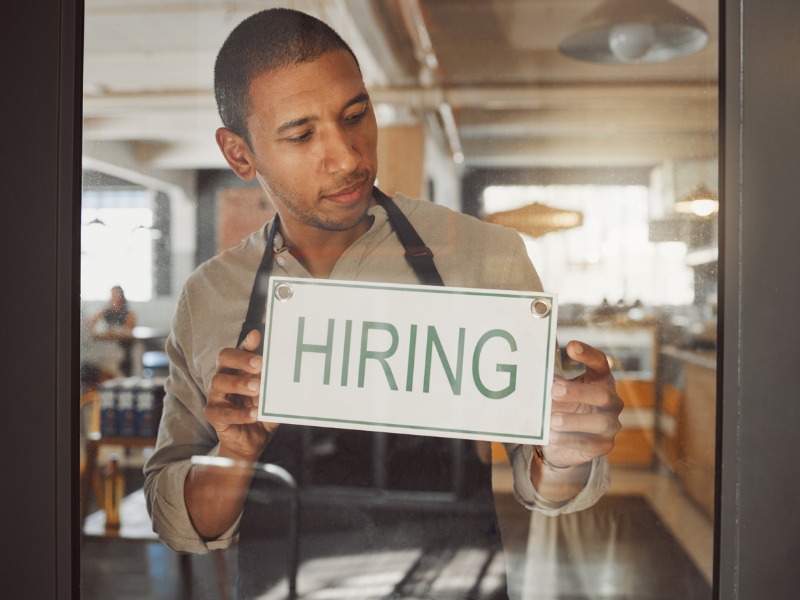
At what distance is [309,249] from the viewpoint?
1028 millimetres

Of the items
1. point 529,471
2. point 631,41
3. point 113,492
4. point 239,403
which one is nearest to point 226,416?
point 239,403

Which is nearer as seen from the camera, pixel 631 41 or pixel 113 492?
pixel 631 41

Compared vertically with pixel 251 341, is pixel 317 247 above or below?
above

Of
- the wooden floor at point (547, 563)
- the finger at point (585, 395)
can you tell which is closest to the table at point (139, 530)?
the wooden floor at point (547, 563)

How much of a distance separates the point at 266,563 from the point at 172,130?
74 cm

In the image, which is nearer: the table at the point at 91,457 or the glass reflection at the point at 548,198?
the glass reflection at the point at 548,198

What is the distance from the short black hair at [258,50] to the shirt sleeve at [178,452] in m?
0.33

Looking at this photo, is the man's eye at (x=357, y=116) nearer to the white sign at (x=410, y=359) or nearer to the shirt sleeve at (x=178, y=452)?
the white sign at (x=410, y=359)

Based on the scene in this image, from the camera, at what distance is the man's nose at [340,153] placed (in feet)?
3.25

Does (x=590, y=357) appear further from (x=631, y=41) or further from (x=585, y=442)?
(x=631, y=41)

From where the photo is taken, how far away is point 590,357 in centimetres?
97

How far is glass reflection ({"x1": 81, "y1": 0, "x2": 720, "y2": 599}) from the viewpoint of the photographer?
959 mm

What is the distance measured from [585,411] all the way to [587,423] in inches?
0.7

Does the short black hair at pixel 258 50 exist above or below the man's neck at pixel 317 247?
above
